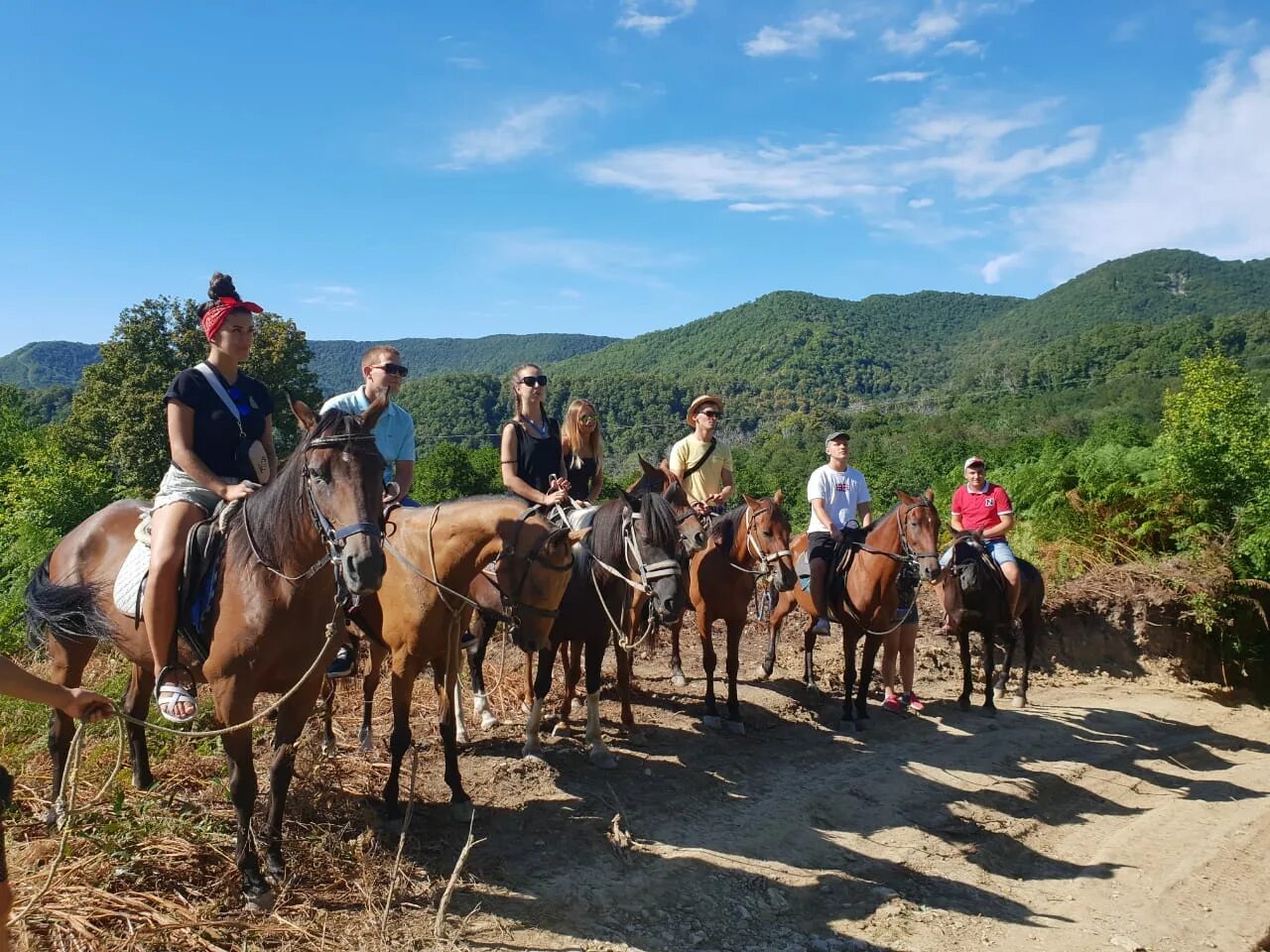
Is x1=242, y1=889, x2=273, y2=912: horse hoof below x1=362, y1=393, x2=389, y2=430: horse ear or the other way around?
below

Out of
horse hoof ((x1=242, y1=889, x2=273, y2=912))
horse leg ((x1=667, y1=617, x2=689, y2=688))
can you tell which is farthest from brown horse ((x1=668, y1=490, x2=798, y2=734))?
horse hoof ((x1=242, y1=889, x2=273, y2=912))

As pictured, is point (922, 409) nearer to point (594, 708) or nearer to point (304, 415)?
point (594, 708)

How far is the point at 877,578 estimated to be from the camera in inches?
336

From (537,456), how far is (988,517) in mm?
5875

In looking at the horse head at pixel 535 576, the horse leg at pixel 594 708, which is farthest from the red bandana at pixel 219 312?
the horse leg at pixel 594 708

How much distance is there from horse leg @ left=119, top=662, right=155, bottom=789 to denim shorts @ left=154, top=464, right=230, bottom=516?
1478 mm

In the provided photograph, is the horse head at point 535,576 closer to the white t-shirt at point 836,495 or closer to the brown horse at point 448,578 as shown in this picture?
the brown horse at point 448,578

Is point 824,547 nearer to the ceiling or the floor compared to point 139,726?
nearer to the ceiling

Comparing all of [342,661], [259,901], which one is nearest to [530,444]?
[342,661]

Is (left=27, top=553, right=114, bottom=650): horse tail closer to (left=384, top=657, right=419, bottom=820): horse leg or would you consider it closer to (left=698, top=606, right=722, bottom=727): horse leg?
A: (left=384, top=657, right=419, bottom=820): horse leg

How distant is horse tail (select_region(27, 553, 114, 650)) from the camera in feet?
15.6

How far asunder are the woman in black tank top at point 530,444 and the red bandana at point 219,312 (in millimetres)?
2465

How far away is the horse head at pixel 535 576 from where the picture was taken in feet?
19.1

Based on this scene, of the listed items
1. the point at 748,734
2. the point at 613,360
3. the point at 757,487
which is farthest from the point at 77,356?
the point at 748,734
